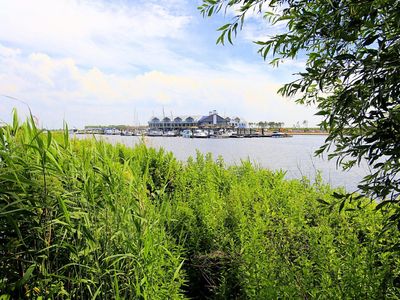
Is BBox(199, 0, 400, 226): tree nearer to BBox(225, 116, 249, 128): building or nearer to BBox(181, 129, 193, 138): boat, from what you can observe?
BBox(181, 129, 193, 138): boat

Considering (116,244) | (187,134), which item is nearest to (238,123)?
(187,134)

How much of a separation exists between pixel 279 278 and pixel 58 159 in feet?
6.30

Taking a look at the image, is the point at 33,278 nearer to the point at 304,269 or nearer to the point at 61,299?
the point at 61,299

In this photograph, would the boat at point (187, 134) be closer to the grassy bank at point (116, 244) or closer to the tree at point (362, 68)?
the grassy bank at point (116, 244)

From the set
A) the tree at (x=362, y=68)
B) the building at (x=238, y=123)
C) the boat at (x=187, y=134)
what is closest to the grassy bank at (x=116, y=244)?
the tree at (x=362, y=68)

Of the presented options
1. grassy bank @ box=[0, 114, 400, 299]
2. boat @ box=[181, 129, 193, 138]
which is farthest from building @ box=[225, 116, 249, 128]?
grassy bank @ box=[0, 114, 400, 299]

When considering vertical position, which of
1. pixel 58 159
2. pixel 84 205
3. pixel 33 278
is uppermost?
pixel 58 159

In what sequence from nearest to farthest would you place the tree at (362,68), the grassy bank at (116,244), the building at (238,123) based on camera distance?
the tree at (362,68) → the grassy bank at (116,244) → the building at (238,123)

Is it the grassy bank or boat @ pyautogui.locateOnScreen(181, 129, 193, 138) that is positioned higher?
boat @ pyautogui.locateOnScreen(181, 129, 193, 138)

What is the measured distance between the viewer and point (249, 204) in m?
3.69

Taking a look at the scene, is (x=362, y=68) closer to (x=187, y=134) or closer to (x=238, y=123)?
(x=187, y=134)

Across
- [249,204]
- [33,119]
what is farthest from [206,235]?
[33,119]

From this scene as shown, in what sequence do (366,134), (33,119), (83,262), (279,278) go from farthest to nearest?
(33,119)
(279,278)
(83,262)
(366,134)

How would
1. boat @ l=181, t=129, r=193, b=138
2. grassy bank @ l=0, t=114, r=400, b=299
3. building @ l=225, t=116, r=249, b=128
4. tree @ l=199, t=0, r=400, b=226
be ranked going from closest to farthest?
tree @ l=199, t=0, r=400, b=226
grassy bank @ l=0, t=114, r=400, b=299
boat @ l=181, t=129, r=193, b=138
building @ l=225, t=116, r=249, b=128
